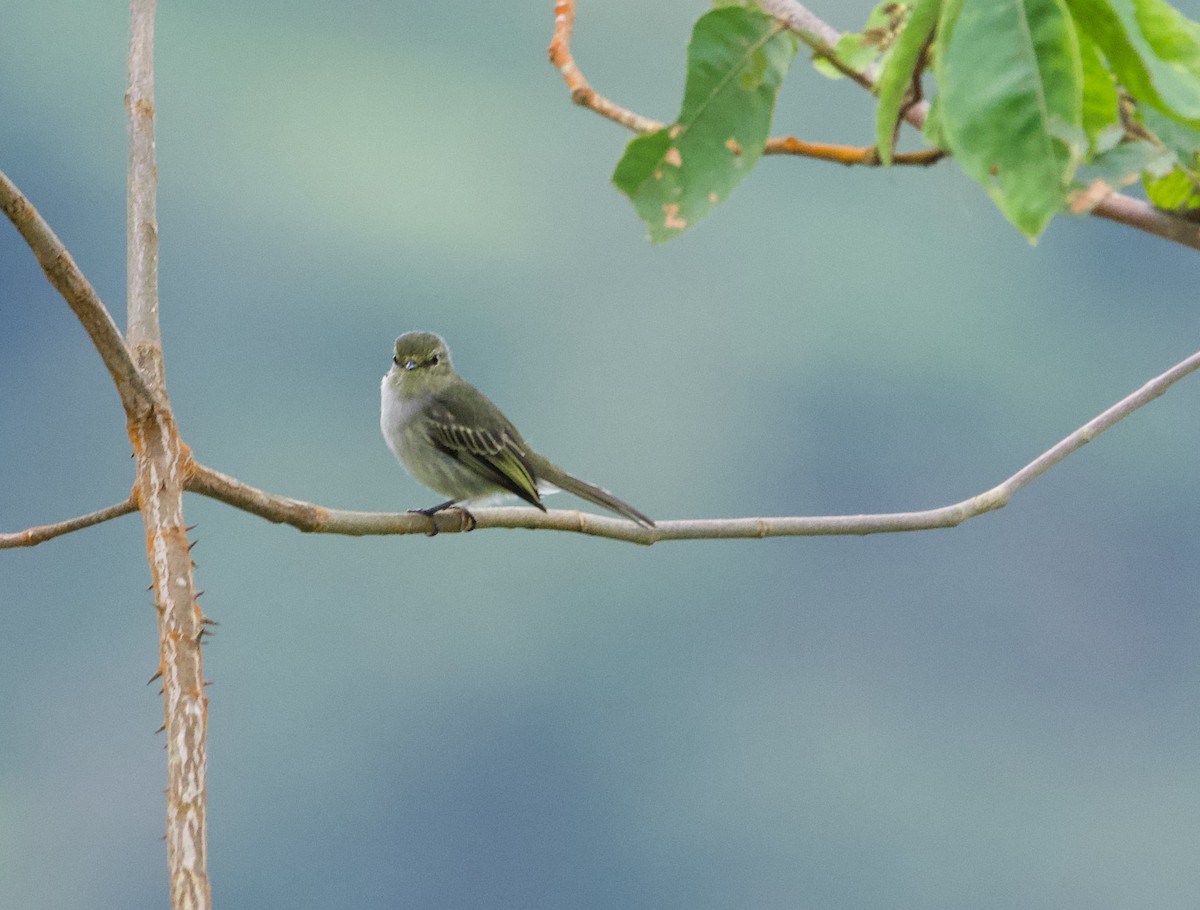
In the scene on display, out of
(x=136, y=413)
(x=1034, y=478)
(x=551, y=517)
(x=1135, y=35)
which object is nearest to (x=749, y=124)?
(x=1135, y=35)

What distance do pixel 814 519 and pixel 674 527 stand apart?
246mm

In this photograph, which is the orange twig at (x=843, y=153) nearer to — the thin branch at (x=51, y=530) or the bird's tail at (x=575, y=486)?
the thin branch at (x=51, y=530)

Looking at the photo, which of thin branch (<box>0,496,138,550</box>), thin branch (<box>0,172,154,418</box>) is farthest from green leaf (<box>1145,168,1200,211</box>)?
thin branch (<box>0,496,138,550</box>)

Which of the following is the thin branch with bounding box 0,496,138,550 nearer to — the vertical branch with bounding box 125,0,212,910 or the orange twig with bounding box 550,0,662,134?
the vertical branch with bounding box 125,0,212,910

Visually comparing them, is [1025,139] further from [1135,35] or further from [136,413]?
[136,413]

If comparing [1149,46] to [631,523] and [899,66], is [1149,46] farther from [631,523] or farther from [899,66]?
[631,523]

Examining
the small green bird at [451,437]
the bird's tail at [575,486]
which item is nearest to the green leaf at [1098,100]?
the bird's tail at [575,486]

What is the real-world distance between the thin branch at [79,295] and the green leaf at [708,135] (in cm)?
93

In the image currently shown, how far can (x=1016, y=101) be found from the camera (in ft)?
2.43

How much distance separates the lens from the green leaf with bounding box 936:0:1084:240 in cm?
72

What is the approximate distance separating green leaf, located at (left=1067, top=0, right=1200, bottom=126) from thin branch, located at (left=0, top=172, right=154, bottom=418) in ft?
3.86

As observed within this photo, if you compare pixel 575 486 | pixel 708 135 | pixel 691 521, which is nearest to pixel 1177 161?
pixel 708 135

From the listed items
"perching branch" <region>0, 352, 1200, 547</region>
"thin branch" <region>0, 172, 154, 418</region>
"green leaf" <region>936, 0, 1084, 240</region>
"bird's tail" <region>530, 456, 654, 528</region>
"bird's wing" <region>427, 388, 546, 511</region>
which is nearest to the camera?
"green leaf" <region>936, 0, 1084, 240</region>

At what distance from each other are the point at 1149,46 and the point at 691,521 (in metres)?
1.51
